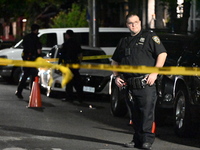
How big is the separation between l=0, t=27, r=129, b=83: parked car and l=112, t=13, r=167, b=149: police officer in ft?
45.3

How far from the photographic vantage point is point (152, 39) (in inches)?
395

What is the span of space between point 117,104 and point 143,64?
15.8ft

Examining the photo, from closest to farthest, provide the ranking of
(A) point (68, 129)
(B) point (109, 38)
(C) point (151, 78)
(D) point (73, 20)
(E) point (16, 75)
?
(C) point (151, 78)
(A) point (68, 129)
(E) point (16, 75)
(B) point (109, 38)
(D) point (73, 20)

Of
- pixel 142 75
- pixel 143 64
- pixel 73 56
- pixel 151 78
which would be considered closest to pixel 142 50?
pixel 143 64

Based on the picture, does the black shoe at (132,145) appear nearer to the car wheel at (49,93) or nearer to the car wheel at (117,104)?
the car wheel at (117,104)

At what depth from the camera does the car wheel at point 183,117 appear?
11.4 meters

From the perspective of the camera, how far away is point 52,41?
25.0 meters

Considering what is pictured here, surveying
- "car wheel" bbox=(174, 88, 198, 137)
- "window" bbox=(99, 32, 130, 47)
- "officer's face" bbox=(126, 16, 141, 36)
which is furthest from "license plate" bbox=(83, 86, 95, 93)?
"window" bbox=(99, 32, 130, 47)

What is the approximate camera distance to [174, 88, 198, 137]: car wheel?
37.6ft

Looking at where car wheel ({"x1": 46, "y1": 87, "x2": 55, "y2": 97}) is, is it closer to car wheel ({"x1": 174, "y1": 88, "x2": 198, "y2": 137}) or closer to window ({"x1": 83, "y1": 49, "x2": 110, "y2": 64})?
window ({"x1": 83, "y1": 49, "x2": 110, "y2": 64})

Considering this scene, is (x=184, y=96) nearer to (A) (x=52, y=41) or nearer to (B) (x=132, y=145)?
(B) (x=132, y=145)

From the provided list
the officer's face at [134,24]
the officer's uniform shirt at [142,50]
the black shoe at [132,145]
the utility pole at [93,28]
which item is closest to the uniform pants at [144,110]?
the black shoe at [132,145]

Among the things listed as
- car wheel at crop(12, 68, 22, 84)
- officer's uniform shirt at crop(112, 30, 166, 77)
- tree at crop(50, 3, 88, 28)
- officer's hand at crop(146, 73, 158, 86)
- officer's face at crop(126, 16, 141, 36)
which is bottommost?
car wheel at crop(12, 68, 22, 84)

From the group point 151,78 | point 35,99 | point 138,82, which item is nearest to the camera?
point 151,78
